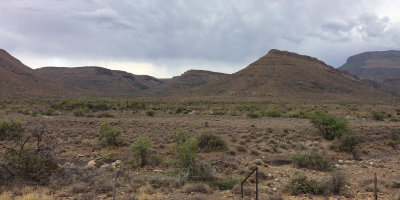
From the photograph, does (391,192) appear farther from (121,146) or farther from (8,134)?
(8,134)

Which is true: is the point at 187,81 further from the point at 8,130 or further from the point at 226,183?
the point at 226,183

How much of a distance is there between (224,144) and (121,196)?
689 centimetres

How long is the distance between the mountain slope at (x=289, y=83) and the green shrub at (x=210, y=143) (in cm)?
6016

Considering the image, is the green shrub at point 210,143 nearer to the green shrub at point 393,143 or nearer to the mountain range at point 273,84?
the green shrub at point 393,143

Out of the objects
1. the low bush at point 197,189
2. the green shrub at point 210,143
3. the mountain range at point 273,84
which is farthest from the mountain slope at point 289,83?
the low bush at point 197,189

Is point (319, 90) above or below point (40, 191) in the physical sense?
above

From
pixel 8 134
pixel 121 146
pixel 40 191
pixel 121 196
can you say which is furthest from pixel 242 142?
pixel 8 134

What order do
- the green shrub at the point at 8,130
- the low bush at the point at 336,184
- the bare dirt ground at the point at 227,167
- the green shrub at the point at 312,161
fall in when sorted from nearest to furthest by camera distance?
the bare dirt ground at the point at 227,167
the low bush at the point at 336,184
the green shrub at the point at 312,161
the green shrub at the point at 8,130

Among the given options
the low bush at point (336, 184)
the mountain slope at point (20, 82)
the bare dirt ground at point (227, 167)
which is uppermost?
the mountain slope at point (20, 82)

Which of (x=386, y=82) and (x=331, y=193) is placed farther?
(x=386, y=82)

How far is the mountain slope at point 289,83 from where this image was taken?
75194mm

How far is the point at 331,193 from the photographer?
729cm

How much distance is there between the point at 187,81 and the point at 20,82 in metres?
89.1

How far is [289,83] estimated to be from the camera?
81625mm
